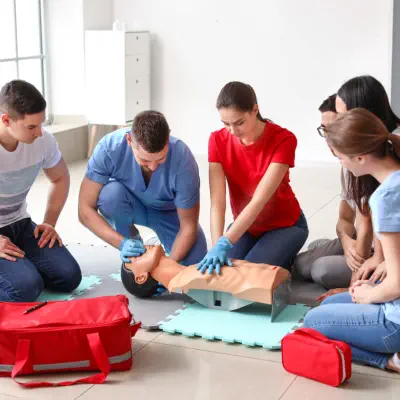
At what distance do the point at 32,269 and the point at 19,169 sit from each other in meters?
0.35

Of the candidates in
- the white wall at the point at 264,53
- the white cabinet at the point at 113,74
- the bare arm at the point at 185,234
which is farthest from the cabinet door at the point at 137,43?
the bare arm at the point at 185,234

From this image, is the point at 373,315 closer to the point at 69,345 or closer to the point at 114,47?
the point at 69,345

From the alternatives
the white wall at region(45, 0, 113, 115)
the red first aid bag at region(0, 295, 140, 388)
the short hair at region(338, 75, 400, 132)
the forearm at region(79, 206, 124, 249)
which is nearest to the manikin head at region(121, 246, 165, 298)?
the forearm at region(79, 206, 124, 249)

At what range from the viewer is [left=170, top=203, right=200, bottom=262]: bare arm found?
265 centimetres

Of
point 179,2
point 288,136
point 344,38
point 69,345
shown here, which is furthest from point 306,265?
point 179,2

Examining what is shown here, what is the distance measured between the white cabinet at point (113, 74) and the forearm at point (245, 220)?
9.41 feet

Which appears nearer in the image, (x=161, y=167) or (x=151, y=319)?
(x=151, y=319)

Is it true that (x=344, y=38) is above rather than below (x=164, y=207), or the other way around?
above

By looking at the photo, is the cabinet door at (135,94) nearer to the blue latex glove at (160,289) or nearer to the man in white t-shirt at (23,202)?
the man in white t-shirt at (23,202)

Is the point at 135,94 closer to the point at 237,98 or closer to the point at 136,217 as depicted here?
the point at 136,217

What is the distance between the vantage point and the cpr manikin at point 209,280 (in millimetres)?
2334

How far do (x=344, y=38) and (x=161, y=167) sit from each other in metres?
2.73

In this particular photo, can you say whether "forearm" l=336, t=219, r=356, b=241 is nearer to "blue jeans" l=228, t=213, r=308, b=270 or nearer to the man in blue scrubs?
"blue jeans" l=228, t=213, r=308, b=270

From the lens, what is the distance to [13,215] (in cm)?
268
